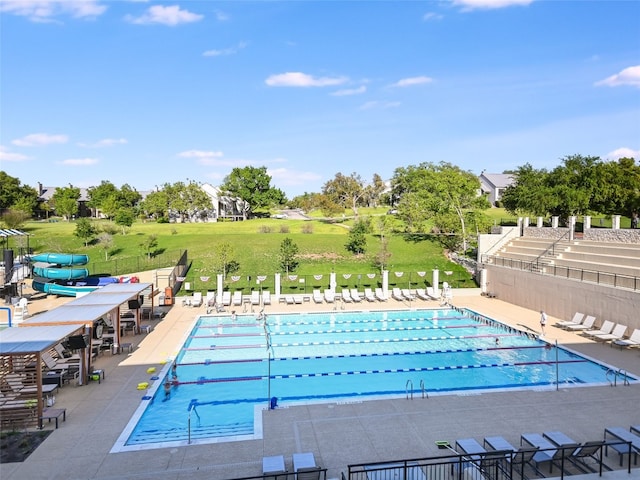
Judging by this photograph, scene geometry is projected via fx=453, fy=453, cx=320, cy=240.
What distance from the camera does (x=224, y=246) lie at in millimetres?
30172

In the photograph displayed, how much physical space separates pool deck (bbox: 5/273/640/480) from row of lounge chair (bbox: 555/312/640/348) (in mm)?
2731

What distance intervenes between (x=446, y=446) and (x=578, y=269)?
55.9 ft

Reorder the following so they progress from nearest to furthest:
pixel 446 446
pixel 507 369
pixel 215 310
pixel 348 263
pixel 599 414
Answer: pixel 446 446, pixel 599 414, pixel 507 369, pixel 215 310, pixel 348 263

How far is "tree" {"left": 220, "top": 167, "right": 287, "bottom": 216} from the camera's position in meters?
72.9

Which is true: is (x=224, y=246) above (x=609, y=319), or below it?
above

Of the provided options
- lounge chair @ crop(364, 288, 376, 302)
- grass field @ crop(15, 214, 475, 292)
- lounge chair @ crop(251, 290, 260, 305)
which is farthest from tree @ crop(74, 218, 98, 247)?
lounge chair @ crop(364, 288, 376, 302)

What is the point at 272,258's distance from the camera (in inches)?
1369

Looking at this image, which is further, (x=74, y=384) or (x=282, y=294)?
(x=282, y=294)

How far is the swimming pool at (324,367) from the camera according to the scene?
452 inches

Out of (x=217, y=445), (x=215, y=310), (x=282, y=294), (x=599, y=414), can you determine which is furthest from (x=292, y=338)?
(x=599, y=414)

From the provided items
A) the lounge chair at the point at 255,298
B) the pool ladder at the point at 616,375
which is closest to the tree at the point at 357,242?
the lounge chair at the point at 255,298

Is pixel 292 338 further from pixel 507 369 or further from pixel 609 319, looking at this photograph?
pixel 609 319

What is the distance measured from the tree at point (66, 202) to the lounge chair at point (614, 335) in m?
74.9

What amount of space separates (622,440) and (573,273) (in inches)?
605
